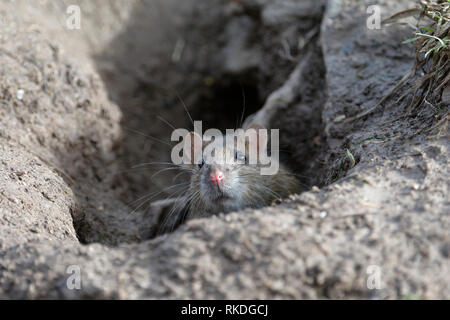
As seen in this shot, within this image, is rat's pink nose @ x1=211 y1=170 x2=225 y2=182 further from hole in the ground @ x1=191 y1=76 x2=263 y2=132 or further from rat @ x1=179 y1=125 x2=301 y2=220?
hole in the ground @ x1=191 y1=76 x2=263 y2=132

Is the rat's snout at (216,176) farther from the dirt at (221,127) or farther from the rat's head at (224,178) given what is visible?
the dirt at (221,127)

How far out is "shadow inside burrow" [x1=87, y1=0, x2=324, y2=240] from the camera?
6.43 metres

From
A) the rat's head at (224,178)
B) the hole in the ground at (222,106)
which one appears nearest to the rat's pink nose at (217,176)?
the rat's head at (224,178)

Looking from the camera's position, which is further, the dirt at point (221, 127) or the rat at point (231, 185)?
the rat at point (231, 185)

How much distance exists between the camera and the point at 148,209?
504 cm

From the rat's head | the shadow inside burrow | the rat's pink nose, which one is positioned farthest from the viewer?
the shadow inside burrow

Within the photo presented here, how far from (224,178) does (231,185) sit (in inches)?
4.1

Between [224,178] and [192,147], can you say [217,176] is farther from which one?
[192,147]

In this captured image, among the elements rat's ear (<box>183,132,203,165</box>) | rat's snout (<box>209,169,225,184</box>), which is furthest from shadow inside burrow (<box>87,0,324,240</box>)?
rat's snout (<box>209,169,225,184</box>)

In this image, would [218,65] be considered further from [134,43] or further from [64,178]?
[64,178]

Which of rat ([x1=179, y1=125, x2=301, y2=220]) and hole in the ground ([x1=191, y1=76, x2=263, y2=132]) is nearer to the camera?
rat ([x1=179, y1=125, x2=301, y2=220])

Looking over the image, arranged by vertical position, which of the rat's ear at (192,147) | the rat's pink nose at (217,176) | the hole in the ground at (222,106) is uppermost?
the hole in the ground at (222,106)

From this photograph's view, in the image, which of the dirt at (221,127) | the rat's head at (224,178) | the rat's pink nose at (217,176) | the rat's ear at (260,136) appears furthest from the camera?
the rat's ear at (260,136)

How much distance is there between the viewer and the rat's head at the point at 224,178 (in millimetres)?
3924
